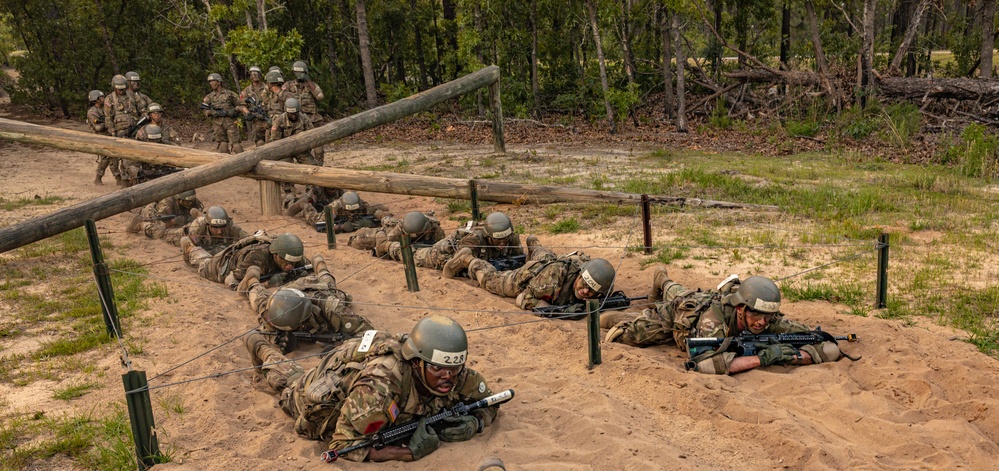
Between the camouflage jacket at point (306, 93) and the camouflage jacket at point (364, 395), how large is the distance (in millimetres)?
12195

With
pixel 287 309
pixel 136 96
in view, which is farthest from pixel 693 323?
pixel 136 96

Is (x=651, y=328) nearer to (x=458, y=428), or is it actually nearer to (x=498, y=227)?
(x=458, y=428)

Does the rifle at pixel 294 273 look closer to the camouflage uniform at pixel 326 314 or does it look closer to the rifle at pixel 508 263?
the camouflage uniform at pixel 326 314

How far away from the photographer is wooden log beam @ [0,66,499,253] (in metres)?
10.7

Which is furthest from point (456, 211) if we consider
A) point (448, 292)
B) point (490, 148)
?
point (490, 148)

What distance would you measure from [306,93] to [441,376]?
13.3 metres

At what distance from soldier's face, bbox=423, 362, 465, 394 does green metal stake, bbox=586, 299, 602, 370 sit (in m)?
1.70

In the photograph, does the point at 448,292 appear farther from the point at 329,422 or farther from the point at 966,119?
the point at 966,119

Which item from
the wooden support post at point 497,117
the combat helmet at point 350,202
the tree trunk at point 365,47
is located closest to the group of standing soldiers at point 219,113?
the combat helmet at point 350,202

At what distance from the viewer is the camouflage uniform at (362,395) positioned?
560cm

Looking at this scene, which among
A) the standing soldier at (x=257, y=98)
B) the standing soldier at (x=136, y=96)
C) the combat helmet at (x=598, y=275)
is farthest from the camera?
the standing soldier at (x=136, y=96)

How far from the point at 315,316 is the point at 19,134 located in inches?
476

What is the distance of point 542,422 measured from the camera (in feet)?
20.6

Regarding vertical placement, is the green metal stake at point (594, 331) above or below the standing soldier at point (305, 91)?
below
